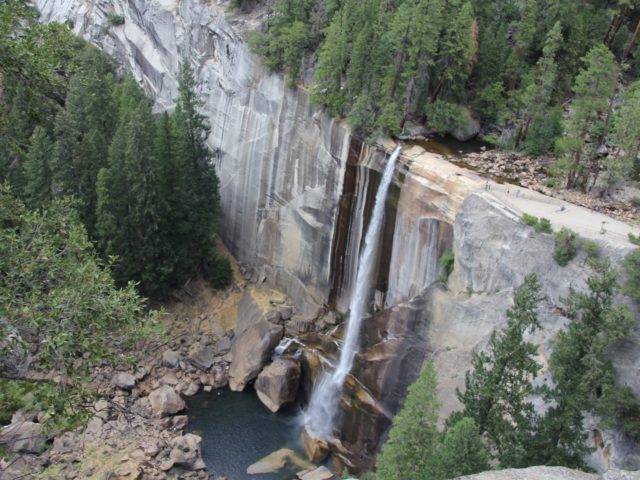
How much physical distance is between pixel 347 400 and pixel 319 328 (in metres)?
5.96

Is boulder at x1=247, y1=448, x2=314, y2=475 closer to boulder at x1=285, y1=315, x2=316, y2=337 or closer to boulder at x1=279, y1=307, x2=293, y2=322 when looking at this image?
boulder at x1=285, y1=315, x2=316, y2=337

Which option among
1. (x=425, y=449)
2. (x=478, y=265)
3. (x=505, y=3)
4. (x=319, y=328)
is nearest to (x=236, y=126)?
(x=319, y=328)

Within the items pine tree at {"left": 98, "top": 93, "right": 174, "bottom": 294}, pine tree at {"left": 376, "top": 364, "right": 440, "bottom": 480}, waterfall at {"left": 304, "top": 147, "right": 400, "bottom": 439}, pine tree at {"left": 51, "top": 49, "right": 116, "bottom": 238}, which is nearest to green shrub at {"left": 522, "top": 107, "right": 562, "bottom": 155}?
waterfall at {"left": 304, "top": 147, "right": 400, "bottom": 439}

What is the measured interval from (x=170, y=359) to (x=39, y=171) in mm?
12191

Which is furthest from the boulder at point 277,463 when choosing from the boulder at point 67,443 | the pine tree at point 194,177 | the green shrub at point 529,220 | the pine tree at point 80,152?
the pine tree at point 80,152

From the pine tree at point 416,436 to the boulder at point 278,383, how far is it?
1251cm

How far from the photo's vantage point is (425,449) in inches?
688

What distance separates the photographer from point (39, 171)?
32.0 m

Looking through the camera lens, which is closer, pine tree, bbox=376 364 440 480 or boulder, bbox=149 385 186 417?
pine tree, bbox=376 364 440 480

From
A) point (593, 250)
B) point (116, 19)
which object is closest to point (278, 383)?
point (593, 250)

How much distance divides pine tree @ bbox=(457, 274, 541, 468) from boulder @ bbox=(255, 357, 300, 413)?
13345 millimetres

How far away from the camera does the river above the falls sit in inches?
1033

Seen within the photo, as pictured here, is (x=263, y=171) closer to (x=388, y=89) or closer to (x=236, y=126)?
(x=236, y=126)

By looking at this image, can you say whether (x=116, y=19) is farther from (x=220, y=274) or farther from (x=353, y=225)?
(x=353, y=225)
